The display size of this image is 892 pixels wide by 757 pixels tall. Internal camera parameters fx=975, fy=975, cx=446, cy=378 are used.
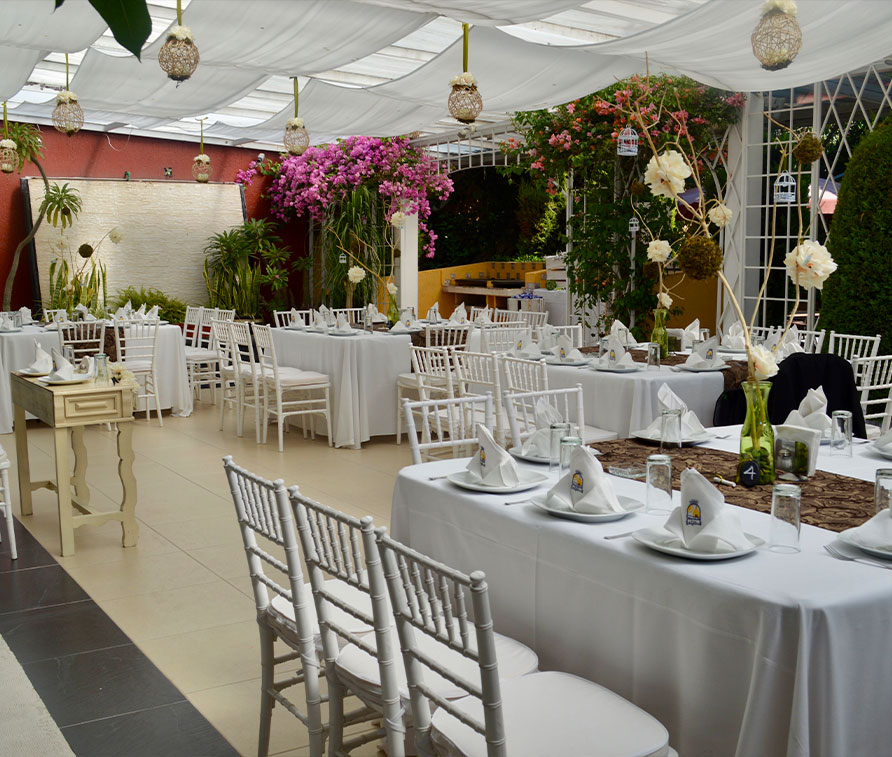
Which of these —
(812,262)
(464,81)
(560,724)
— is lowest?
(560,724)

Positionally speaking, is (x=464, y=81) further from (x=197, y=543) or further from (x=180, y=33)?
(x=197, y=543)

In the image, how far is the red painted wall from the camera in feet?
40.3

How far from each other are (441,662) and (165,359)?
7747 millimetres

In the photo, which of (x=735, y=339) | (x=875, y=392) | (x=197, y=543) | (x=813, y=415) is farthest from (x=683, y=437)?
(x=875, y=392)

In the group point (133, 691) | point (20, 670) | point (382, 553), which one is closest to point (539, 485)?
point (382, 553)

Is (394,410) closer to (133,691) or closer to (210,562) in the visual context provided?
(210,562)

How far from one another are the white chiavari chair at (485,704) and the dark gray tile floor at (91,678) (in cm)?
127

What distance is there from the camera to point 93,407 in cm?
505

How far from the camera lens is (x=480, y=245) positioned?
20578mm

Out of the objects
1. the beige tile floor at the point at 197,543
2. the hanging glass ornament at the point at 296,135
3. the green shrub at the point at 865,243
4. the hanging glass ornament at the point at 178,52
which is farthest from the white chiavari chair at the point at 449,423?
the green shrub at the point at 865,243

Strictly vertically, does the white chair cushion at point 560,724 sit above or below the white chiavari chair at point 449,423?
below

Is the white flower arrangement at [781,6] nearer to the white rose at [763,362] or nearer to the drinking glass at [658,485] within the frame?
the white rose at [763,362]

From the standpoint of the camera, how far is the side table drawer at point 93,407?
499 cm

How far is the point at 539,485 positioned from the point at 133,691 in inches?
68.3
